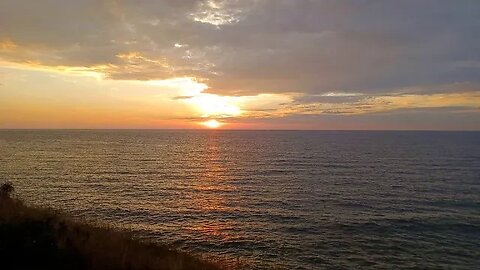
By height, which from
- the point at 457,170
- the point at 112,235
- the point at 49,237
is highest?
the point at 49,237

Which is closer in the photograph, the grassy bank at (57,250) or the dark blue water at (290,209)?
the grassy bank at (57,250)

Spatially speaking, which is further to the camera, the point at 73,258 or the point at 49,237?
the point at 49,237

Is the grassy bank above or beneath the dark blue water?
above

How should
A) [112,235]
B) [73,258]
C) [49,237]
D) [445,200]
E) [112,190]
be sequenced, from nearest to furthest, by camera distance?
[73,258] → [49,237] → [112,235] → [445,200] → [112,190]

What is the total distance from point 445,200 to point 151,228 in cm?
3365

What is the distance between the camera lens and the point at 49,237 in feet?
36.5

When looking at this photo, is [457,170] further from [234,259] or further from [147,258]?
[147,258]

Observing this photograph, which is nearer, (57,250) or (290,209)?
(57,250)

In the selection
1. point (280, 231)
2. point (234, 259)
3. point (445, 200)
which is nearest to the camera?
point (234, 259)

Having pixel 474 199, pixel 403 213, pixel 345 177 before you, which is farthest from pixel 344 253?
pixel 345 177

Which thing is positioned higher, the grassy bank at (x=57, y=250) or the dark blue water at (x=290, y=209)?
the grassy bank at (x=57, y=250)

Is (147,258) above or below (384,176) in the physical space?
above

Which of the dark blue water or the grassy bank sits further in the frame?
the dark blue water

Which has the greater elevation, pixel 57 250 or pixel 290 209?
pixel 57 250
